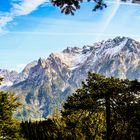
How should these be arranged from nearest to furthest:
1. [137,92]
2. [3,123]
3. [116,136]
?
[137,92], [116,136], [3,123]

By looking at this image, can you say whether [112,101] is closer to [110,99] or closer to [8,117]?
[110,99]

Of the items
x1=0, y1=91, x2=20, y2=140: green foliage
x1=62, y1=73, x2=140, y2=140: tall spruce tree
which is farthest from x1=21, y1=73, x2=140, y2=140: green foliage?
x1=0, y1=91, x2=20, y2=140: green foliage

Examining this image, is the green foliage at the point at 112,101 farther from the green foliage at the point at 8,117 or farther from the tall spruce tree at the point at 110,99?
the green foliage at the point at 8,117

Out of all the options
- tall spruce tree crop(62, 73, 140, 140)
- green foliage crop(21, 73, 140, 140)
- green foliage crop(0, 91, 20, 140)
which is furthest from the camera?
Result: green foliage crop(0, 91, 20, 140)

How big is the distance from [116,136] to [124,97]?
15.8ft

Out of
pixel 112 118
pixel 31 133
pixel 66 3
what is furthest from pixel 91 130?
pixel 31 133

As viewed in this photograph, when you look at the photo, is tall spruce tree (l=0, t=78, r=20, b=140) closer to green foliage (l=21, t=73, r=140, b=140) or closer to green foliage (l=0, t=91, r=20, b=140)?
green foliage (l=0, t=91, r=20, b=140)

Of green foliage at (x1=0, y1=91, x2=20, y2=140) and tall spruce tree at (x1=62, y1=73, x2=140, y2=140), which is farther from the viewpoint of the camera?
green foliage at (x1=0, y1=91, x2=20, y2=140)

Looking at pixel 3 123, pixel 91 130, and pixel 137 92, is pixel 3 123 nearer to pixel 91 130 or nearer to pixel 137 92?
pixel 91 130

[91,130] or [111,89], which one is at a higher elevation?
[111,89]

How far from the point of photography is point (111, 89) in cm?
2727

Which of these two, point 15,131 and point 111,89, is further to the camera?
point 15,131

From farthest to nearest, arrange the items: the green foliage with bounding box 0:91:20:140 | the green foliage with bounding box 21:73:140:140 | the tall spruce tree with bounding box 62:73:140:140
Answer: the green foliage with bounding box 0:91:20:140, the tall spruce tree with bounding box 62:73:140:140, the green foliage with bounding box 21:73:140:140

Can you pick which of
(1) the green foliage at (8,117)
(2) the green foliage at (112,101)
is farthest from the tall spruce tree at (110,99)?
(1) the green foliage at (8,117)
